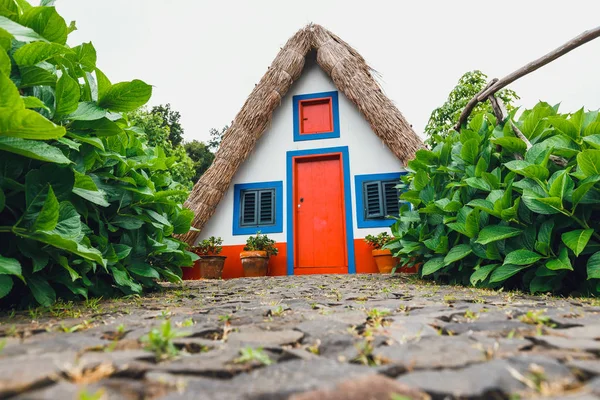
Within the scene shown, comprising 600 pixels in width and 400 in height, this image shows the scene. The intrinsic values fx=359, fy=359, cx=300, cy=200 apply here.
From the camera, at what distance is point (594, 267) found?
190 cm

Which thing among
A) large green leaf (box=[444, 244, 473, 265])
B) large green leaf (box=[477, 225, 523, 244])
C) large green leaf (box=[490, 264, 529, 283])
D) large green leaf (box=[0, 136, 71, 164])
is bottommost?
large green leaf (box=[490, 264, 529, 283])

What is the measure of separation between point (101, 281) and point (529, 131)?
3016 millimetres

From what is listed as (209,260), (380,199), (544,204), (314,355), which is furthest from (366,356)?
(380,199)

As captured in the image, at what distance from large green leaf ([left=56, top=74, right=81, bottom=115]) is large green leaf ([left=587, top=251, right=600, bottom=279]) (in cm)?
270

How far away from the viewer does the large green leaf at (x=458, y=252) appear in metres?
2.53

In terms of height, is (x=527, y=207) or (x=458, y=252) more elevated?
(x=527, y=207)

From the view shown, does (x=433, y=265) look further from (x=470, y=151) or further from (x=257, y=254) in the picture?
(x=257, y=254)

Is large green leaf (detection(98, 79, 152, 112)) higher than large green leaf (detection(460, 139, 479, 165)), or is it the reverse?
large green leaf (detection(98, 79, 152, 112))

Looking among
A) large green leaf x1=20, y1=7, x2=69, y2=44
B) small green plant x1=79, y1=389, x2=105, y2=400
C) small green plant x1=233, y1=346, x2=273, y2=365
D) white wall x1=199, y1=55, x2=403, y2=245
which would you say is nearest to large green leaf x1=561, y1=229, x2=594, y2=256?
small green plant x1=233, y1=346, x2=273, y2=365

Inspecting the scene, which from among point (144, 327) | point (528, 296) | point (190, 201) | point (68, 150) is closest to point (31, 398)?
point (144, 327)

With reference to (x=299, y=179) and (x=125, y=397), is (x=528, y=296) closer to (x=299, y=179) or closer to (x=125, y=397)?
(x=125, y=397)

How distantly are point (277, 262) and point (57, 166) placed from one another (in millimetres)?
4675

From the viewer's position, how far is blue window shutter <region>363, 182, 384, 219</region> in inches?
238

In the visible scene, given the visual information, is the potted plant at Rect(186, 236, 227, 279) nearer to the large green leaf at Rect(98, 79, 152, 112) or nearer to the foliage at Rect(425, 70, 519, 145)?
the large green leaf at Rect(98, 79, 152, 112)
